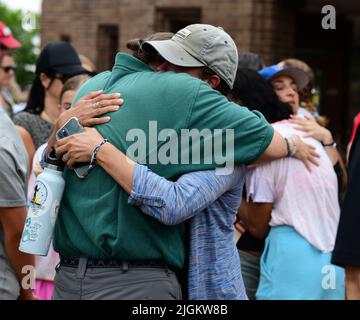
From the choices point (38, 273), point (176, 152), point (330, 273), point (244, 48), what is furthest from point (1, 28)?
point (244, 48)

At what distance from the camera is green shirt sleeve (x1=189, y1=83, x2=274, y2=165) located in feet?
8.77

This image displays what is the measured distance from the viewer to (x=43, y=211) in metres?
2.77

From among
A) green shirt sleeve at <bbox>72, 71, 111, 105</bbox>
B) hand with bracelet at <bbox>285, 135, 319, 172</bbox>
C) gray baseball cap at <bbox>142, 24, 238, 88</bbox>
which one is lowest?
hand with bracelet at <bbox>285, 135, 319, 172</bbox>

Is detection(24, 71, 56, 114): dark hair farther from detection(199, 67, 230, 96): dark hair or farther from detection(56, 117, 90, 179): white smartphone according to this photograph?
detection(199, 67, 230, 96): dark hair

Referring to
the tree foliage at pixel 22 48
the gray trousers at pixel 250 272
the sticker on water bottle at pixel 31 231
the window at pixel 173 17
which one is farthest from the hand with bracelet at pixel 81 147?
the tree foliage at pixel 22 48

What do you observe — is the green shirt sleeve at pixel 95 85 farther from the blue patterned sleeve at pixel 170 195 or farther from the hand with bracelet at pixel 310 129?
the hand with bracelet at pixel 310 129

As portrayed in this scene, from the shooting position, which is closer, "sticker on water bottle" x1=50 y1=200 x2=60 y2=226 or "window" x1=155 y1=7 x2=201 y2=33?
"sticker on water bottle" x1=50 y1=200 x2=60 y2=226

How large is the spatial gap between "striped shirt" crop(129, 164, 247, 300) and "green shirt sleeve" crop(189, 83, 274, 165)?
0.11 meters

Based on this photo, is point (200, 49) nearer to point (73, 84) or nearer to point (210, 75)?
point (210, 75)

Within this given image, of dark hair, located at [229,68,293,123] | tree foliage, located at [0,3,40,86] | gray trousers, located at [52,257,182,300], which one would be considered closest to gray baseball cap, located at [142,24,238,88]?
gray trousers, located at [52,257,182,300]

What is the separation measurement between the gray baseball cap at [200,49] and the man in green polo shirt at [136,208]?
24mm

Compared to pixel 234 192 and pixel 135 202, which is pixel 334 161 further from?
pixel 135 202

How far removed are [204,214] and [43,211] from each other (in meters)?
0.60

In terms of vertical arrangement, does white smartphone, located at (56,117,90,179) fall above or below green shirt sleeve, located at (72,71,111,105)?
below
